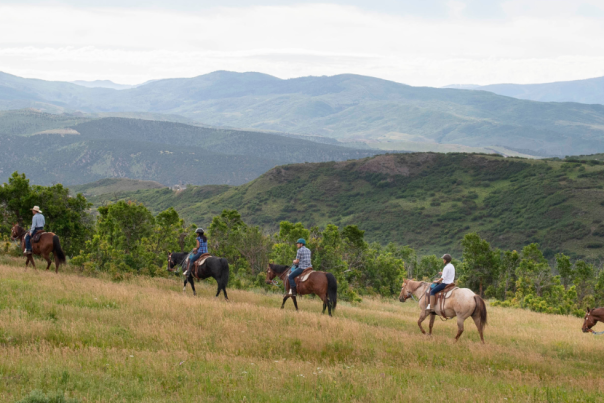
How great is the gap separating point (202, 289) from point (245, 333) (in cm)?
882

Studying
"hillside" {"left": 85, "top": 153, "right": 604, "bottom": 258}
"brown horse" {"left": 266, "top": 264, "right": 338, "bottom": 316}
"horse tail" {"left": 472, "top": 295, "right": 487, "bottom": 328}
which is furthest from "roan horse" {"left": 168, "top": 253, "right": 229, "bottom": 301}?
"hillside" {"left": 85, "top": 153, "right": 604, "bottom": 258}

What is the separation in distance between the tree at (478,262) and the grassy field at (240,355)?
2648 centimetres

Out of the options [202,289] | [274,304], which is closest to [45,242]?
[202,289]

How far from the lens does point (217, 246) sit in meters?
32.3

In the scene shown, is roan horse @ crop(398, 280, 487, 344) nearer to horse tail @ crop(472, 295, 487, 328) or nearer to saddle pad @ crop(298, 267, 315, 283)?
horse tail @ crop(472, 295, 487, 328)

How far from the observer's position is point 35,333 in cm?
1119

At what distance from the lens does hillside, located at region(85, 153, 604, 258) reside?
10344cm

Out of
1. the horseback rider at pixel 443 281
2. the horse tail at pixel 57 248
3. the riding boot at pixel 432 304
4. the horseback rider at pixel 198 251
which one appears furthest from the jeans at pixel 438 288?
the horse tail at pixel 57 248

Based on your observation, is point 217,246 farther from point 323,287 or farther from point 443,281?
point 443,281

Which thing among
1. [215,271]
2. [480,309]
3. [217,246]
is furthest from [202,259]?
[217,246]

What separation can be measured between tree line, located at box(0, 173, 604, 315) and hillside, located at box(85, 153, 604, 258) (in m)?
59.3

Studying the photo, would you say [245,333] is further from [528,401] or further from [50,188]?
[50,188]

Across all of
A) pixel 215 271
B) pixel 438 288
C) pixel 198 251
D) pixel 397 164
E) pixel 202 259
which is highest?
pixel 397 164

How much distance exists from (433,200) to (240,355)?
123 m
